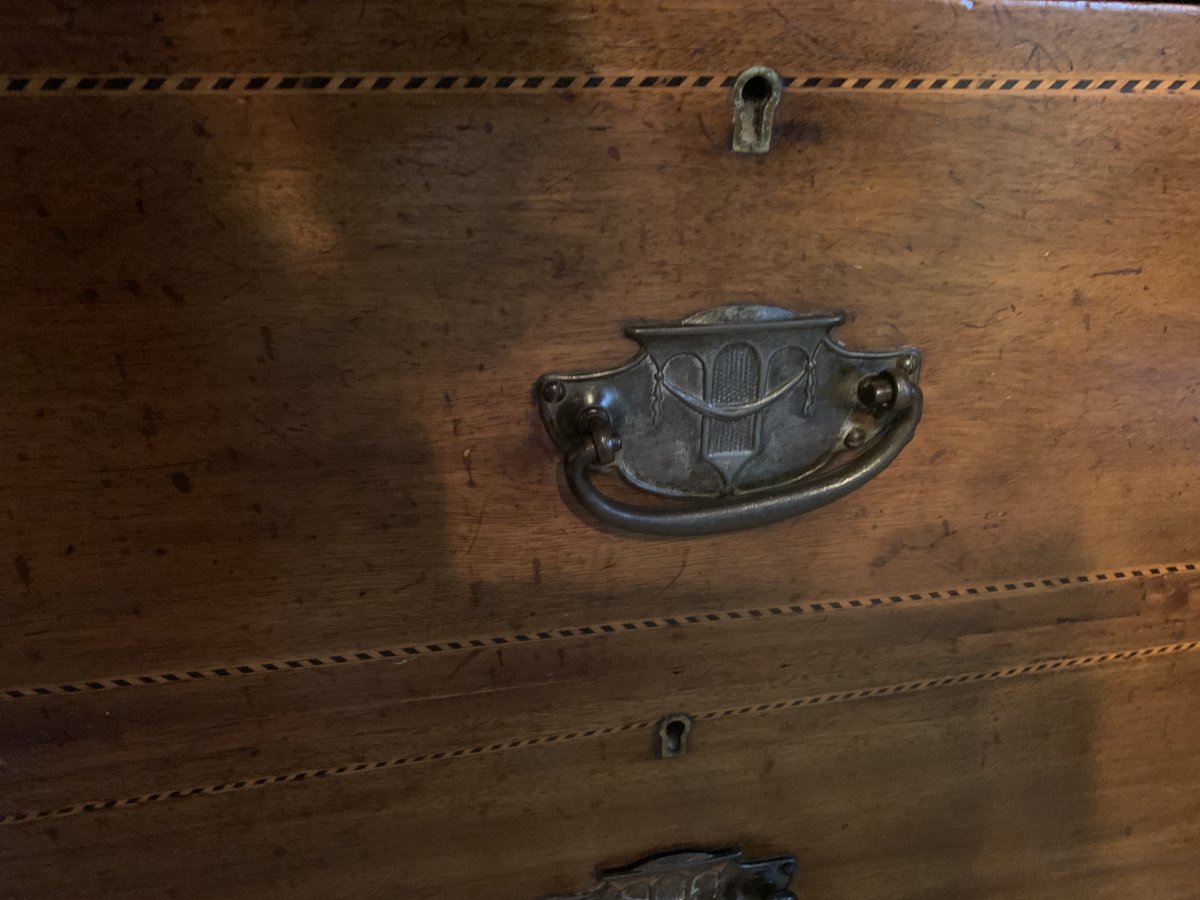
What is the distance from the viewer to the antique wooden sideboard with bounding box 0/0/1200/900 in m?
0.40

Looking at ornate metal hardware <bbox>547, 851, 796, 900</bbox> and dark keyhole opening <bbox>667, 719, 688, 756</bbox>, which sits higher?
dark keyhole opening <bbox>667, 719, 688, 756</bbox>

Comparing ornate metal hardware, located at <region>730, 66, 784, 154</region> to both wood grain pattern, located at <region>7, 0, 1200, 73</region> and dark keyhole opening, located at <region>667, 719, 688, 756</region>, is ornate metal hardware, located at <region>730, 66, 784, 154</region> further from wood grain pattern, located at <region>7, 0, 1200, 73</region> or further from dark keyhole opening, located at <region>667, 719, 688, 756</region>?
dark keyhole opening, located at <region>667, 719, 688, 756</region>

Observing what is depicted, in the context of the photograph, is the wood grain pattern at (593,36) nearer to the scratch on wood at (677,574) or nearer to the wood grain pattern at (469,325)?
the wood grain pattern at (469,325)

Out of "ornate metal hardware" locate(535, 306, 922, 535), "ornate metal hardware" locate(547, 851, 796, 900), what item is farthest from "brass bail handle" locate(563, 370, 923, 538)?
"ornate metal hardware" locate(547, 851, 796, 900)

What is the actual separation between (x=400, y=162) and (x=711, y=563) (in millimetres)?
312

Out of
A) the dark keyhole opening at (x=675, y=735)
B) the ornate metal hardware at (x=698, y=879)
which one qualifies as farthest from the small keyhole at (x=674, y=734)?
the ornate metal hardware at (x=698, y=879)

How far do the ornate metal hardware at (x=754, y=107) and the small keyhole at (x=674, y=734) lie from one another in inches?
15.4

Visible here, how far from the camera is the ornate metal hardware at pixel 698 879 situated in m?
0.67

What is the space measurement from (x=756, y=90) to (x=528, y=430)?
0.22m

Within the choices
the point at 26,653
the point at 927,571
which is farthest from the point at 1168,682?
the point at 26,653

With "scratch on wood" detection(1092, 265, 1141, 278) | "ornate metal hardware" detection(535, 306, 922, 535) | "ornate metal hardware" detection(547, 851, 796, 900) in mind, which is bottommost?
"ornate metal hardware" detection(547, 851, 796, 900)

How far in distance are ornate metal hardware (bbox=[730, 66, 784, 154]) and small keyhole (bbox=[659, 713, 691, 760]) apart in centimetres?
39

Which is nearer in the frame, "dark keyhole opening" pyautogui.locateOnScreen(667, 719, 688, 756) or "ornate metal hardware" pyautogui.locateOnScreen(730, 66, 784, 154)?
"ornate metal hardware" pyautogui.locateOnScreen(730, 66, 784, 154)

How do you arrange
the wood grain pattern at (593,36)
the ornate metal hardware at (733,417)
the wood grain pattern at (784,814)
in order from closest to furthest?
the wood grain pattern at (593,36)
the ornate metal hardware at (733,417)
the wood grain pattern at (784,814)
